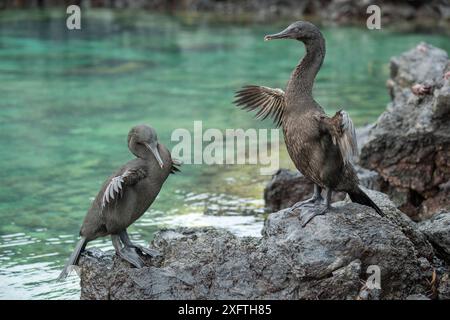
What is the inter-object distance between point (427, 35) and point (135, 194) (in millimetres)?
16662

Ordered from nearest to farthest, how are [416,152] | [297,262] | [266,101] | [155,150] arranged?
[297,262], [155,150], [266,101], [416,152]

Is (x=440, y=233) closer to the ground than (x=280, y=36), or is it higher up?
closer to the ground

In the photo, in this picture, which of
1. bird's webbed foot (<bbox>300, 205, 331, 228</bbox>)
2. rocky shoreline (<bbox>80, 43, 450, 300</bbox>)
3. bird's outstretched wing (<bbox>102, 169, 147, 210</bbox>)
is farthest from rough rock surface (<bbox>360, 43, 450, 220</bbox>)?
bird's outstretched wing (<bbox>102, 169, 147, 210</bbox>)

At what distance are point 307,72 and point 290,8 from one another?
20.0 meters

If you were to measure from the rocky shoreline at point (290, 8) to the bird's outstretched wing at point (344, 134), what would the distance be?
18.9 m

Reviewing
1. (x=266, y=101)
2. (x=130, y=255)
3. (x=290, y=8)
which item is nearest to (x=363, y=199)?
(x=266, y=101)

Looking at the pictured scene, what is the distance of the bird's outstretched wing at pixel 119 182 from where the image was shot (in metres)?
4.86

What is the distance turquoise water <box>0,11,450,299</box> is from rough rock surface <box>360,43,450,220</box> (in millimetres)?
1324

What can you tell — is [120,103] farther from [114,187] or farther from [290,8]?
[290,8]

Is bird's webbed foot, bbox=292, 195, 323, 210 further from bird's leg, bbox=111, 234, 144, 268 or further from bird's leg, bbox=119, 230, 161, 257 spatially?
bird's leg, bbox=111, 234, 144, 268

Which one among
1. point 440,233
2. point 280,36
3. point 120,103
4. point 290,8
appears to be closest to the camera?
point 280,36

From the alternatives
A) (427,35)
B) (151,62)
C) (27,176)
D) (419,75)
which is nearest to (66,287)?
(27,176)

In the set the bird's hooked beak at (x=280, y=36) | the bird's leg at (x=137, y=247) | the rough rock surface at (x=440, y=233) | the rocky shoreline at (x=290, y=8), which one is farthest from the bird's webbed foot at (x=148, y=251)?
the rocky shoreline at (x=290, y=8)

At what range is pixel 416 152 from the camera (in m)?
7.51
